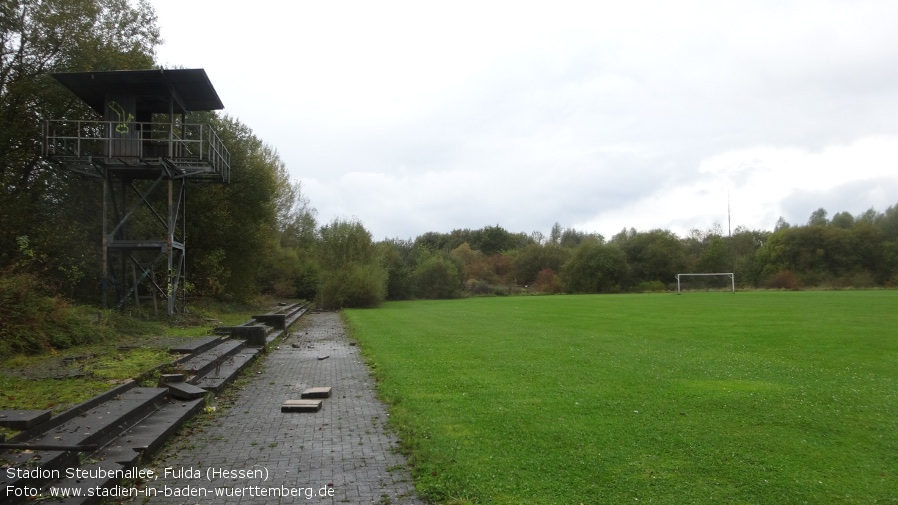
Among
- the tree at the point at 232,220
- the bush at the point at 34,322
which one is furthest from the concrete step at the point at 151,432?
the tree at the point at 232,220

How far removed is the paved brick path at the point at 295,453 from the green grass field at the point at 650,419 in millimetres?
361

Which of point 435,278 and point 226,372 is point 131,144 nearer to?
point 226,372

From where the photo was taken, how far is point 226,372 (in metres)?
11.3

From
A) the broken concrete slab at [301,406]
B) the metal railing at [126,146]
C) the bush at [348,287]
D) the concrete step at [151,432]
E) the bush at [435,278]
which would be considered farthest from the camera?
the bush at [435,278]

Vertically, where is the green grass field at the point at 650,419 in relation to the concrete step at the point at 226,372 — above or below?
below

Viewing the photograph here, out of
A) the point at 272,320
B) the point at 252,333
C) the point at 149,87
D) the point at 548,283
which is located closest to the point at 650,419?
the point at 252,333

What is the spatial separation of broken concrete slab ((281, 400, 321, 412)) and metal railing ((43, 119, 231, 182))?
1171cm

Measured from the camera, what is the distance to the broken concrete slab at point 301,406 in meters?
8.67

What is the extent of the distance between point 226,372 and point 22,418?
5658 millimetres

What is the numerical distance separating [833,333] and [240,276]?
24.6 meters

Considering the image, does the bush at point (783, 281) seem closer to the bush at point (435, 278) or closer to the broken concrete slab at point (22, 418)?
the bush at point (435, 278)

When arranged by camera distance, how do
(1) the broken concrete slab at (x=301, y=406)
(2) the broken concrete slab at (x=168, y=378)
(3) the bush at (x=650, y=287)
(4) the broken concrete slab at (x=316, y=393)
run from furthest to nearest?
1. (3) the bush at (x=650, y=287)
2. (4) the broken concrete slab at (x=316, y=393)
3. (2) the broken concrete slab at (x=168, y=378)
4. (1) the broken concrete slab at (x=301, y=406)

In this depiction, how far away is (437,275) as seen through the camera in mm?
60250

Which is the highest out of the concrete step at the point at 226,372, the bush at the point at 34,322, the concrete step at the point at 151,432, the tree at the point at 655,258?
the tree at the point at 655,258
